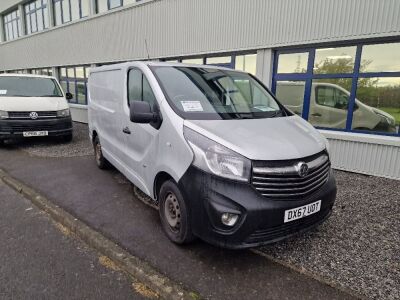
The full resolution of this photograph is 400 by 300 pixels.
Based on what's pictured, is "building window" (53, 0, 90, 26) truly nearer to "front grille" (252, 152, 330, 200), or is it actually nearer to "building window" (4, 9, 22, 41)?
"building window" (4, 9, 22, 41)

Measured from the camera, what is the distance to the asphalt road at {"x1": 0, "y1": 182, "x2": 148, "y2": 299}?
2391 mm

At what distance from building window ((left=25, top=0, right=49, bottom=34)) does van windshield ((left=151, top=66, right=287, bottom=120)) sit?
53.8 feet

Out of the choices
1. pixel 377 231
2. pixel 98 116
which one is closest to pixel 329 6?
pixel 377 231

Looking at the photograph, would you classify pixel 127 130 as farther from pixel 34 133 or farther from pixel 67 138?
pixel 67 138

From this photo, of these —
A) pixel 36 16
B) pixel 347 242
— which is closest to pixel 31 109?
pixel 347 242

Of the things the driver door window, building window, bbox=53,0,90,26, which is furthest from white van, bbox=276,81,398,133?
building window, bbox=53,0,90,26

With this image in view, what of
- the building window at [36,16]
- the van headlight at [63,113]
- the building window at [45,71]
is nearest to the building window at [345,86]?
the van headlight at [63,113]

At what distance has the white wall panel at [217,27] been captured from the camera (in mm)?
5520

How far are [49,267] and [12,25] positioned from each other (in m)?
23.7

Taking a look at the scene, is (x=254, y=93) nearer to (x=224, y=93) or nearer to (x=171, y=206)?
(x=224, y=93)

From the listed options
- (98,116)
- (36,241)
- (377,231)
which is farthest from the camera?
(98,116)

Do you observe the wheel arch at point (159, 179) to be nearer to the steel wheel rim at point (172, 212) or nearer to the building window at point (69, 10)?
the steel wheel rim at point (172, 212)

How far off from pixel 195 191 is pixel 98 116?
11.5 ft

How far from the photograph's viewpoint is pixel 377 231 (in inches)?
134
